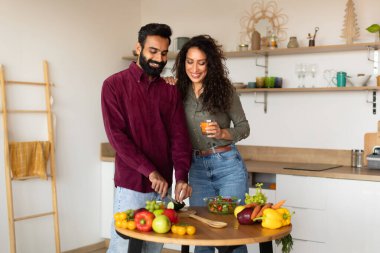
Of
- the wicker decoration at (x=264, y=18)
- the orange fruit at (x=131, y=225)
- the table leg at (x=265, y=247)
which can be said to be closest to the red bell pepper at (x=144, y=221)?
the orange fruit at (x=131, y=225)

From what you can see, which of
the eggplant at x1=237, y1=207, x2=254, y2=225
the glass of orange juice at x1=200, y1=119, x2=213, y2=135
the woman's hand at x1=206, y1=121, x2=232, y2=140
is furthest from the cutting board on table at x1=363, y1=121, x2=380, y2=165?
the eggplant at x1=237, y1=207, x2=254, y2=225

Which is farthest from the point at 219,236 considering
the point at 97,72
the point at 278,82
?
the point at 97,72

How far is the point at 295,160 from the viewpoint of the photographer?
4.77 meters

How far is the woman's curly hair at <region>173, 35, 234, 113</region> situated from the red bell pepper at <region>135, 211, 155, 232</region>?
878 millimetres

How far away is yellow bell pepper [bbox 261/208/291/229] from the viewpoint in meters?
2.25

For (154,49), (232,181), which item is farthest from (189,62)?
(232,181)

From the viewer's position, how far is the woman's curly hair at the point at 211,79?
2.90 meters

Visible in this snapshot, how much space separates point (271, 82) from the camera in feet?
15.5

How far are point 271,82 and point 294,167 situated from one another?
0.81 m

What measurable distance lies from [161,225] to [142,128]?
56cm

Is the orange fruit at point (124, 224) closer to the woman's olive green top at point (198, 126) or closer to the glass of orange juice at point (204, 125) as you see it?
the glass of orange juice at point (204, 125)

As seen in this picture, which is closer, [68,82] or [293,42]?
[293,42]

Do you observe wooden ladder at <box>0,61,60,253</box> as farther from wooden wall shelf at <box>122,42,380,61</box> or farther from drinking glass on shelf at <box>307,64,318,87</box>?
drinking glass on shelf at <box>307,64,318,87</box>

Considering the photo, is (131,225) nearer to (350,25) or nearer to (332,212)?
(332,212)
